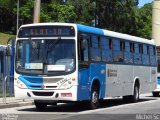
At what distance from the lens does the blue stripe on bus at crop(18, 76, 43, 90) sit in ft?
61.5

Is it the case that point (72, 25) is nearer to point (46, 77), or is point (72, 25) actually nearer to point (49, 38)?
point (49, 38)

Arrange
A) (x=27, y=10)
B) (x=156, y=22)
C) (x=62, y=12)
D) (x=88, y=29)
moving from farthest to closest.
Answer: (x=27, y=10) → (x=62, y=12) → (x=156, y=22) → (x=88, y=29)

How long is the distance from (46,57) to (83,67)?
143 cm

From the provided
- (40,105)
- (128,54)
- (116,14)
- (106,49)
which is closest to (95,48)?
(106,49)

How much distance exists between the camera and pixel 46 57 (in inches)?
739

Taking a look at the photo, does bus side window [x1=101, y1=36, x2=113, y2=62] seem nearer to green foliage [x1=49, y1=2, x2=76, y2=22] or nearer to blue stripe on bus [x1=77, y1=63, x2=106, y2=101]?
blue stripe on bus [x1=77, y1=63, x2=106, y2=101]

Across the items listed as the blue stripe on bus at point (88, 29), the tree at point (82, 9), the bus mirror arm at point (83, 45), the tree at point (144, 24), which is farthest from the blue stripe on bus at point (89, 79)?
the tree at point (144, 24)

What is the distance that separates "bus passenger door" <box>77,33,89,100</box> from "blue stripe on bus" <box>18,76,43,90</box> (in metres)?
1.42

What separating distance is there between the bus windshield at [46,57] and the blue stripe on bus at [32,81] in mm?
195

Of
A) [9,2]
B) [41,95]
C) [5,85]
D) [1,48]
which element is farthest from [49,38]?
[9,2]

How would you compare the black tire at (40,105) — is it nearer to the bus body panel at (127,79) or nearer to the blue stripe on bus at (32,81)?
the blue stripe on bus at (32,81)

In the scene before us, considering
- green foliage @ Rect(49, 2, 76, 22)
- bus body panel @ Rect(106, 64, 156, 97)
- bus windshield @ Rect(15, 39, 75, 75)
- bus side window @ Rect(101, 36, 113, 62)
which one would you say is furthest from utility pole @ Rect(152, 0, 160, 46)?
bus windshield @ Rect(15, 39, 75, 75)

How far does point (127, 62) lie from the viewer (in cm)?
2406

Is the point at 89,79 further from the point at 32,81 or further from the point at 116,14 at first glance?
the point at 116,14
